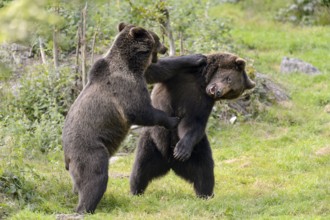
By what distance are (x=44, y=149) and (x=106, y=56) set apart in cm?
391

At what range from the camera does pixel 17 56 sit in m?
14.9

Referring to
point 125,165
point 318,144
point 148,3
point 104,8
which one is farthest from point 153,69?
point 104,8

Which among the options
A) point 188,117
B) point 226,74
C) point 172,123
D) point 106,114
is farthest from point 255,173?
point 106,114

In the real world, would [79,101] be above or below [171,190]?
above

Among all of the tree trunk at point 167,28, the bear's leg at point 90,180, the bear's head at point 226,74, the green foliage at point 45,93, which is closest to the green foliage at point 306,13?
the tree trunk at point 167,28

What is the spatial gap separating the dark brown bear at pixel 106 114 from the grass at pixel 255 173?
0.46m

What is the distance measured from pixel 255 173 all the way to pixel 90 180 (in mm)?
3878

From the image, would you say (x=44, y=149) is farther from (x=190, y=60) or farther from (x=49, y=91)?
(x=190, y=60)

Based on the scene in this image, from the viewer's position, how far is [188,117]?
924 centimetres

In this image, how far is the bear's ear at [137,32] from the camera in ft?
29.2

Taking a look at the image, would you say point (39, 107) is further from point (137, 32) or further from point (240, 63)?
point (240, 63)

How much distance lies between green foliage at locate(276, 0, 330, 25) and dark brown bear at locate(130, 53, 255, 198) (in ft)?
43.4

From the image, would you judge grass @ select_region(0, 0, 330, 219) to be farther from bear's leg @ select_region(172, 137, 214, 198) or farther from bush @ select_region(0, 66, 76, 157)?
bush @ select_region(0, 66, 76, 157)

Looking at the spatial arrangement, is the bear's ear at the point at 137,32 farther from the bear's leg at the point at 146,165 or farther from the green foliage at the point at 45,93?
the green foliage at the point at 45,93
